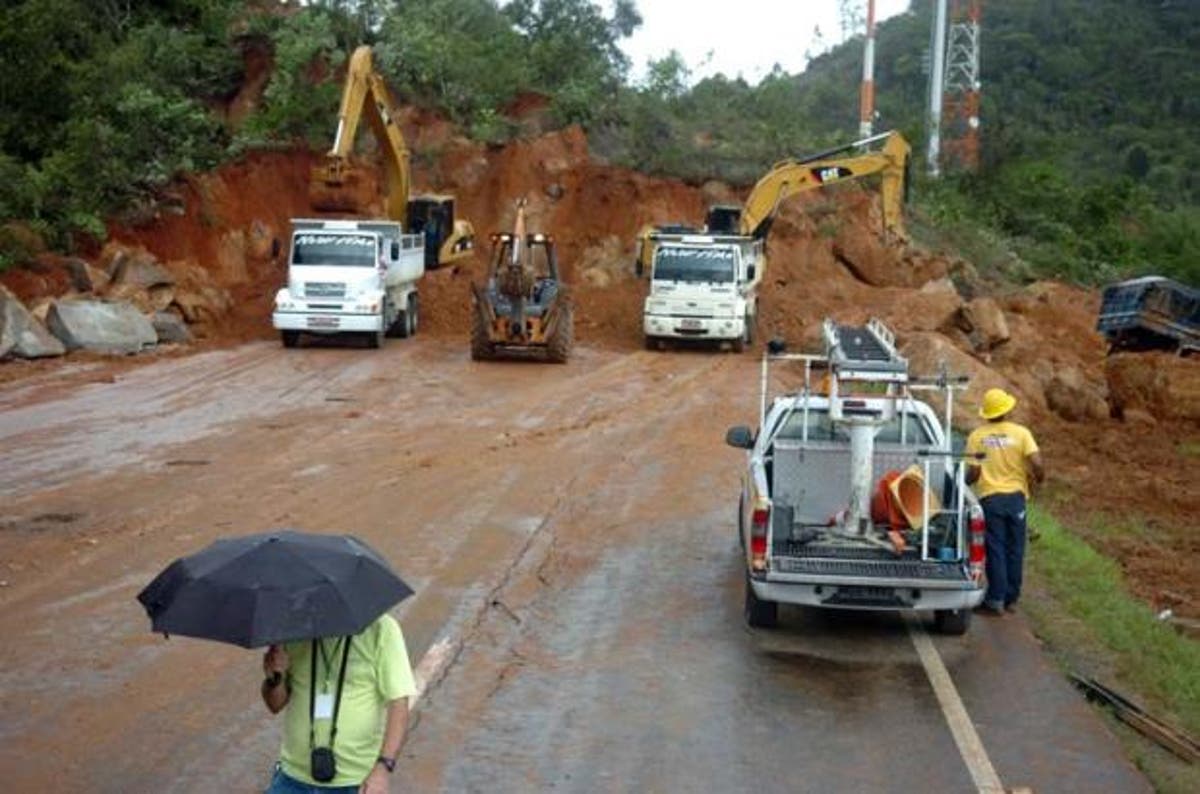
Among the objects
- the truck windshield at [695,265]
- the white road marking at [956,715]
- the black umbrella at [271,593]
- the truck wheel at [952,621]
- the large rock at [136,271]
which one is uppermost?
the truck windshield at [695,265]

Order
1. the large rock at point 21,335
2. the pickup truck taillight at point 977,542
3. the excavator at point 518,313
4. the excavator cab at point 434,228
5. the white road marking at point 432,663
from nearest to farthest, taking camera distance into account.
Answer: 1. the white road marking at point 432,663
2. the pickup truck taillight at point 977,542
3. the large rock at point 21,335
4. the excavator at point 518,313
5. the excavator cab at point 434,228

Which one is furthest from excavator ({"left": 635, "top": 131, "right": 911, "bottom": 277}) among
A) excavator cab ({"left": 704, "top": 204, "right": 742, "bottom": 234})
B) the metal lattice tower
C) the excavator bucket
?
the metal lattice tower

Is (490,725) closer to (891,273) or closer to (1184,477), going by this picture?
(1184,477)

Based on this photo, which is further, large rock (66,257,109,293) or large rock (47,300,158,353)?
large rock (66,257,109,293)

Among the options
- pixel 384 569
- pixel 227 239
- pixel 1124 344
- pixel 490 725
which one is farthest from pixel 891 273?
pixel 384 569

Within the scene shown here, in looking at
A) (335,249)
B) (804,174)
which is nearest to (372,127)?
(335,249)

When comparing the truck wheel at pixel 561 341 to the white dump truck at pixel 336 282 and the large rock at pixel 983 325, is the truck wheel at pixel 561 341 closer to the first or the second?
the white dump truck at pixel 336 282

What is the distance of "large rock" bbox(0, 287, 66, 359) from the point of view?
2944 cm

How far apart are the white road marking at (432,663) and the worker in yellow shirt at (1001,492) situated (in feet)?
14.0

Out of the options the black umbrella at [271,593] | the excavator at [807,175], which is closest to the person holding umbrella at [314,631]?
the black umbrella at [271,593]

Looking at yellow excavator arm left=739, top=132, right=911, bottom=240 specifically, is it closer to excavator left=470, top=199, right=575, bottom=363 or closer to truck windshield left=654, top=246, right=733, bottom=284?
truck windshield left=654, top=246, right=733, bottom=284

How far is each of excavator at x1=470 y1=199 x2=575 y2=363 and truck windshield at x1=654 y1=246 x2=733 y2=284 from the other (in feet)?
11.5

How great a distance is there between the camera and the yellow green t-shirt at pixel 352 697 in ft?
18.6

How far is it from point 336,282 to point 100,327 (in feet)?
Answer: 15.7
